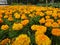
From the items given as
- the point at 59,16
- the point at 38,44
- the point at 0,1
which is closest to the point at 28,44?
the point at 38,44

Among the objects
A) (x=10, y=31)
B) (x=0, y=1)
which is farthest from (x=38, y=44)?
(x=0, y=1)

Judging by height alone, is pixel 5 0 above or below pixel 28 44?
below

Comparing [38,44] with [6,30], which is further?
[6,30]

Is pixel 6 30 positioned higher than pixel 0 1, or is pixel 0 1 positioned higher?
pixel 6 30

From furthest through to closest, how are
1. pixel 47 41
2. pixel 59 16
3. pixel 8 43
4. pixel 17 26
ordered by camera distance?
pixel 59 16 < pixel 17 26 < pixel 8 43 < pixel 47 41

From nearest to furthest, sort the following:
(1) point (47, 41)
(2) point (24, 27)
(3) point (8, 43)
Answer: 1. (1) point (47, 41)
2. (3) point (8, 43)
3. (2) point (24, 27)

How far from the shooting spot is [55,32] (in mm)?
1472

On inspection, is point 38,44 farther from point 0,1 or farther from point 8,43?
point 0,1

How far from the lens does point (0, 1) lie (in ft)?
74.0

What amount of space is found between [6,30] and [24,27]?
160mm

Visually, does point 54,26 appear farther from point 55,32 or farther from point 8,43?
point 8,43

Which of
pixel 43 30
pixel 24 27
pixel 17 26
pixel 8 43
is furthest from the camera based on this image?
pixel 24 27

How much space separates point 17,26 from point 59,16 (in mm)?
744

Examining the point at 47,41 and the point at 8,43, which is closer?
the point at 47,41
